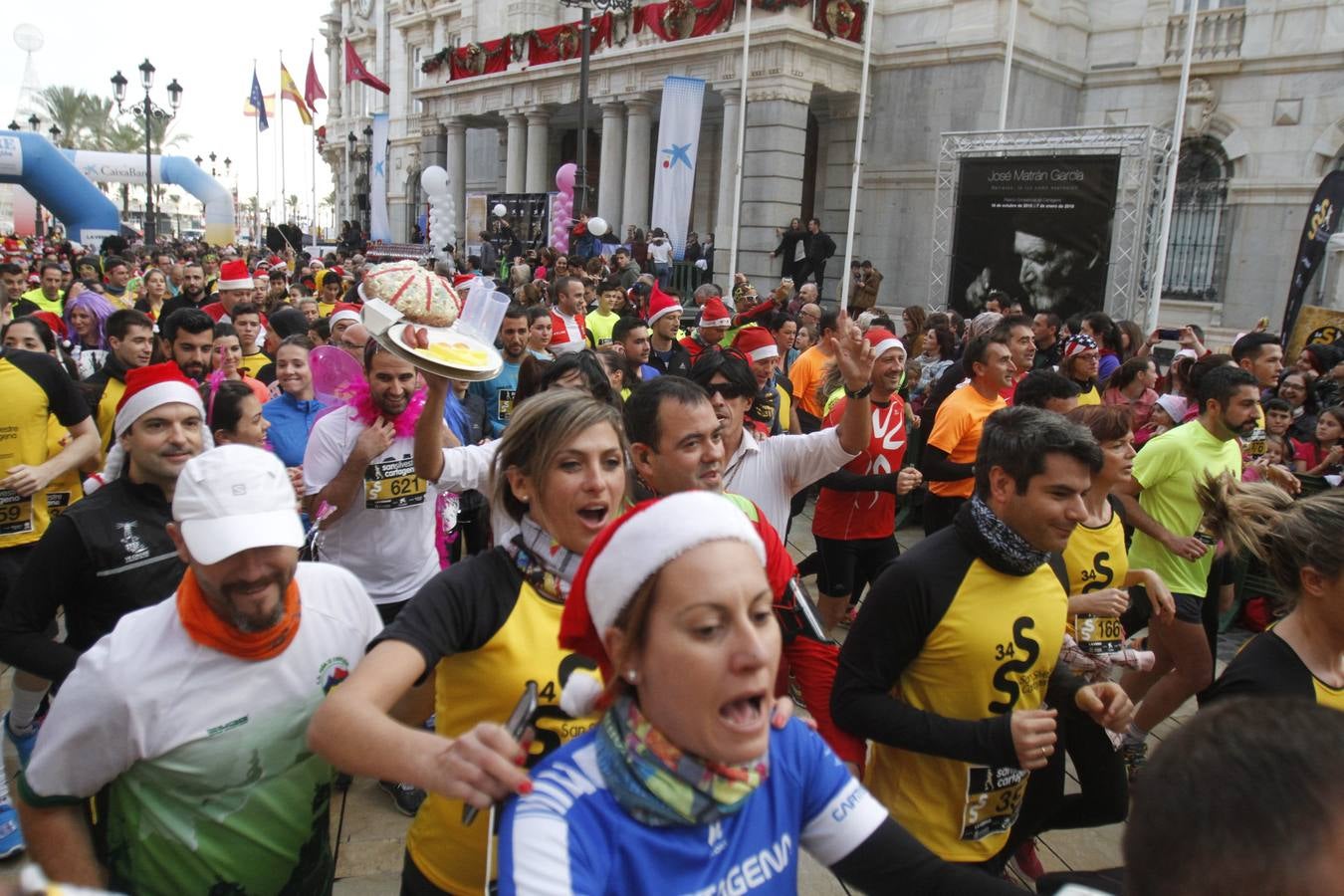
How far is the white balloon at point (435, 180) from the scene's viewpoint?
25969mm

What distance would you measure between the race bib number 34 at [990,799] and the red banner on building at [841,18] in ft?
65.9

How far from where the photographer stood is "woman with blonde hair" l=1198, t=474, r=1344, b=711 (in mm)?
2359

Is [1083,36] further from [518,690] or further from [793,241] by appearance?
[518,690]

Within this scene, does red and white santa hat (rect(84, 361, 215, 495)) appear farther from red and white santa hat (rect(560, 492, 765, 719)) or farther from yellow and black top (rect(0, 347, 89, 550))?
red and white santa hat (rect(560, 492, 765, 719))

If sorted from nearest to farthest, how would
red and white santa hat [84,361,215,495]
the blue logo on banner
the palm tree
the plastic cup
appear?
1. red and white santa hat [84,361,215,495]
2. the plastic cup
3. the blue logo on banner
4. the palm tree

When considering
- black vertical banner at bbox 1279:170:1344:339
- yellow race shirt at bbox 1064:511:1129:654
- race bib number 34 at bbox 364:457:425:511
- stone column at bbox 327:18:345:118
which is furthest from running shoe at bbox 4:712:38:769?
stone column at bbox 327:18:345:118

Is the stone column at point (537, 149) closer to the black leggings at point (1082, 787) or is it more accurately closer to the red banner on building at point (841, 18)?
the red banner on building at point (841, 18)

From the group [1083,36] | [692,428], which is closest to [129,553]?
[692,428]

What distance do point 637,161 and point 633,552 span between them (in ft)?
78.2

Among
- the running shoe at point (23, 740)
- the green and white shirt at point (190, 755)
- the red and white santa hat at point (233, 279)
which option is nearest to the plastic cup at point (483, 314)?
the green and white shirt at point (190, 755)

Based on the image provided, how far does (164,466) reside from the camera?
2.94 metres

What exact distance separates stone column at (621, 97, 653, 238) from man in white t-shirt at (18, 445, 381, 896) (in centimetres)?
2304

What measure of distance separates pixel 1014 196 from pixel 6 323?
15.0 metres

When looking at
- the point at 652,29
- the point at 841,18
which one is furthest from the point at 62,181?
the point at 841,18
